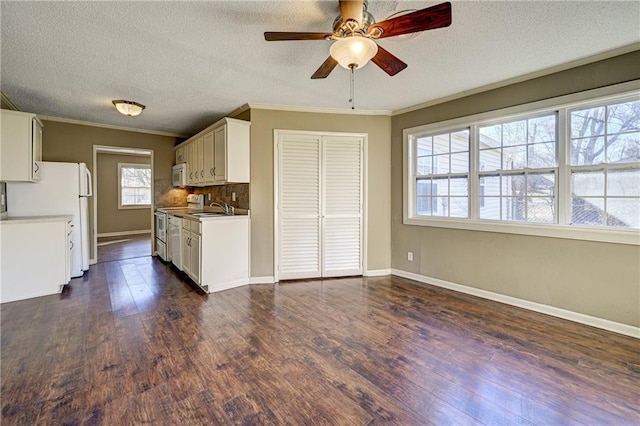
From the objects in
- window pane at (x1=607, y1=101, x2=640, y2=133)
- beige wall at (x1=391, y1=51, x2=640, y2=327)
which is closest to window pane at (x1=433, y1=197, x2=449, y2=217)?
beige wall at (x1=391, y1=51, x2=640, y2=327)

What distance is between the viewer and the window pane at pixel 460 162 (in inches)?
146

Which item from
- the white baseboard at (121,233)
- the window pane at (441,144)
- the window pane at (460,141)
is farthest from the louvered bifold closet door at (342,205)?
the white baseboard at (121,233)

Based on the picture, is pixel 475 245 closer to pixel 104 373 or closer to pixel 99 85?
pixel 104 373

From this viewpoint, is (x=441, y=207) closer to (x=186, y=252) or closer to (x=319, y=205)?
(x=319, y=205)

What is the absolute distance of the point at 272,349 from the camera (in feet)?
7.64

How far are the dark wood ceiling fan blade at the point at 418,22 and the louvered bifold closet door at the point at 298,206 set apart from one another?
2.37 m

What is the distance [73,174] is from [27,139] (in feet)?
2.71

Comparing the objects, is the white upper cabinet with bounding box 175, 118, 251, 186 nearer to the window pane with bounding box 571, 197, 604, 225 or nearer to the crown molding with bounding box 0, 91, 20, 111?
the crown molding with bounding box 0, 91, 20, 111

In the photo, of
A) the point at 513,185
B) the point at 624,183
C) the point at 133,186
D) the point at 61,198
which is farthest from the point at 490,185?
the point at 133,186

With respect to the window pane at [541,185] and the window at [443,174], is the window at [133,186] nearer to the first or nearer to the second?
the window at [443,174]

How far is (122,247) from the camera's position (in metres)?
6.63

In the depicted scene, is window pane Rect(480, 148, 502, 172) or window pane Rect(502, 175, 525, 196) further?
window pane Rect(480, 148, 502, 172)

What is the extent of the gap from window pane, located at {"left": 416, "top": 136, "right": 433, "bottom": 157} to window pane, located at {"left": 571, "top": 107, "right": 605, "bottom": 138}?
1525mm

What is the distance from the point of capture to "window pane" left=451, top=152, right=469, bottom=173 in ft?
12.1
